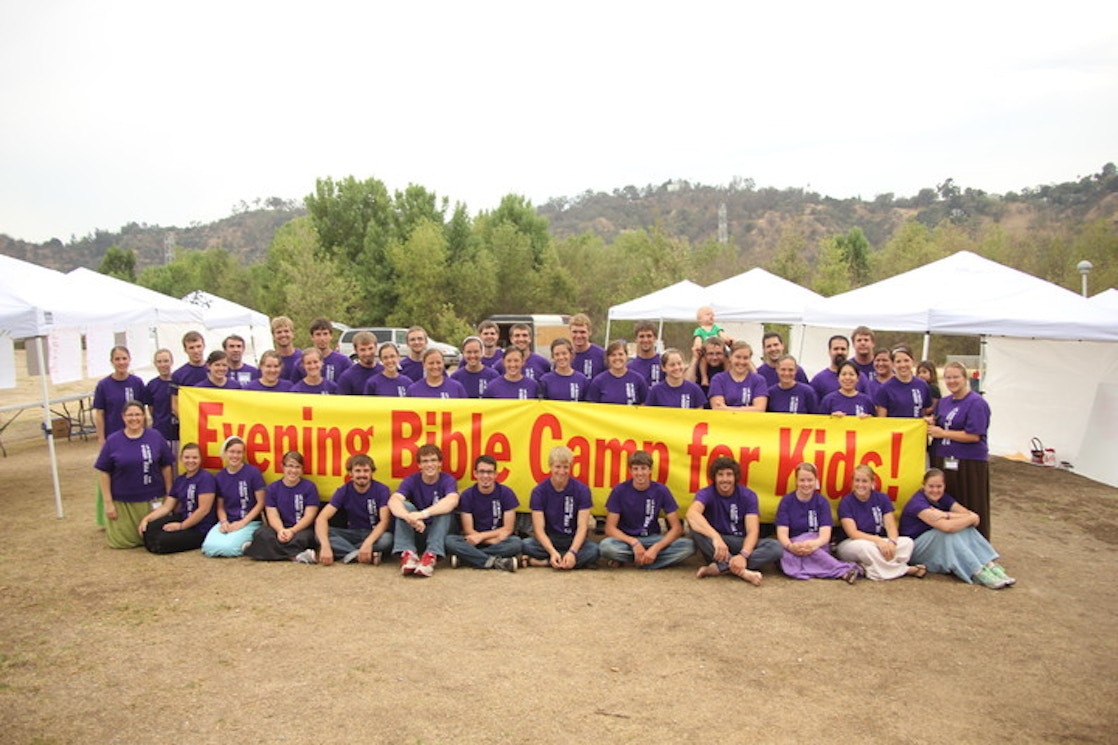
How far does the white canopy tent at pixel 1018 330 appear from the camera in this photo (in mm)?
9156

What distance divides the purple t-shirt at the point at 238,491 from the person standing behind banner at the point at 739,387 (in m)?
3.98

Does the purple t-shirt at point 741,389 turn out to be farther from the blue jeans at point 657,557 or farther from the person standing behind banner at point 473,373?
the person standing behind banner at point 473,373

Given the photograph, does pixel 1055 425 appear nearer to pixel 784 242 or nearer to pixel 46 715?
pixel 46 715

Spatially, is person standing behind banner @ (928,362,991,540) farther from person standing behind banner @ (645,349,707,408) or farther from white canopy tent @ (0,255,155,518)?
white canopy tent @ (0,255,155,518)

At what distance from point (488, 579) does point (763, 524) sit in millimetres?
2315

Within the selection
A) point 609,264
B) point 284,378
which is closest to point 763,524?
point 284,378

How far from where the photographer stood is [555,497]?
6129 mm

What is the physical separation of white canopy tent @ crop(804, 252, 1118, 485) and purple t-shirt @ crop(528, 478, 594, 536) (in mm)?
5595

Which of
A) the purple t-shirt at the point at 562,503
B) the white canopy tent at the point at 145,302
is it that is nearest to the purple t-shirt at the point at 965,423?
the purple t-shirt at the point at 562,503

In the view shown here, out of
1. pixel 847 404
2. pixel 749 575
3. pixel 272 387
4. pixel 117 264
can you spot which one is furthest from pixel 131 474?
pixel 117 264

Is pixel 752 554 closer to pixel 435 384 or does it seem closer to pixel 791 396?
pixel 791 396

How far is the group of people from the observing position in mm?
5973

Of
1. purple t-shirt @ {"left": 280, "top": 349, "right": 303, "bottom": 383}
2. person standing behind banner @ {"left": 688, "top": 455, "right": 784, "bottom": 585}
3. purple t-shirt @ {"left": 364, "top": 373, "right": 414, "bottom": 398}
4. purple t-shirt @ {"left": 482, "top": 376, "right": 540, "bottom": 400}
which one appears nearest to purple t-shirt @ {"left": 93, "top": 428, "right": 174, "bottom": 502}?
purple t-shirt @ {"left": 280, "top": 349, "right": 303, "bottom": 383}

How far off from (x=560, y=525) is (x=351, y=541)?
1.72 meters
